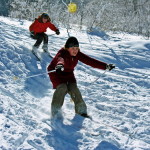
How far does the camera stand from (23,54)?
677cm

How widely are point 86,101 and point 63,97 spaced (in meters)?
0.95

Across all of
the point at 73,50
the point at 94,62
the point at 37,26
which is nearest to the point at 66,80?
the point at 73,50

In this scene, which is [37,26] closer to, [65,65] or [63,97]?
[65,65]

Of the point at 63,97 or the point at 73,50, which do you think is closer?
the point at 63,97

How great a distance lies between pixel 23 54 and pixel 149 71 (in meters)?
3.11

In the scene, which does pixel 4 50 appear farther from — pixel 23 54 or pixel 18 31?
pixel 18 31

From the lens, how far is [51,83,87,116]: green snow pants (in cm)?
404

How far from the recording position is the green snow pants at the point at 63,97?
4.04 metres

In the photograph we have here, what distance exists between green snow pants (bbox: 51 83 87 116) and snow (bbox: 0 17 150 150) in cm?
15

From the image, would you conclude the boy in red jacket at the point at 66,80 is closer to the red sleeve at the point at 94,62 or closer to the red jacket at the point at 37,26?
the red sleeve at the point at 94,62

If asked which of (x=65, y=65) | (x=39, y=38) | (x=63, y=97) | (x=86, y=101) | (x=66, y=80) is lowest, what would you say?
(x=86, y=101)

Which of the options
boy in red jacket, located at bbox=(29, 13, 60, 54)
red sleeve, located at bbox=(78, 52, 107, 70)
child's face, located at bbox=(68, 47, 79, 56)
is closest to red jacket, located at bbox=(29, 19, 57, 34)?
boy in red jacket, located at bbox=(29, 13, 60, 54)

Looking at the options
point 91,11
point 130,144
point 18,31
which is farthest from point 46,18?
point 91,11

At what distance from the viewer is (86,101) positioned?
494 centimetres
